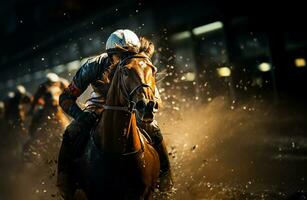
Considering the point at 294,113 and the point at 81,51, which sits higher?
the point at 81,51

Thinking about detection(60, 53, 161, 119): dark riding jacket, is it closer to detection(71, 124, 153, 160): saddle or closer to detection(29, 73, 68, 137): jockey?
detection(71, 124, 153, 160): saddle

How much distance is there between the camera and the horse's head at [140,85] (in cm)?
420

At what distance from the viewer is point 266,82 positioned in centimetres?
1631

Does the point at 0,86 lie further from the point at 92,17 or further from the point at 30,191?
the point at 30,191

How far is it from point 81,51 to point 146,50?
17.8 m

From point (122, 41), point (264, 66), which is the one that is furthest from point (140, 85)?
point (264, 66)

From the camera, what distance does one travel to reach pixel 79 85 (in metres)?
5.58

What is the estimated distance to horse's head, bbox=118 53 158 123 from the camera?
420 centimetres

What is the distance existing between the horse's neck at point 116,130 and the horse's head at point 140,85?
187 mm

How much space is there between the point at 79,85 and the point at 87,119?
0.49m

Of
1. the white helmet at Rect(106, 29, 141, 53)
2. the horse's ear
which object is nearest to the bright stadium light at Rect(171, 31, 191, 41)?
the white helmet at Rect(106, 29, 141, 53)

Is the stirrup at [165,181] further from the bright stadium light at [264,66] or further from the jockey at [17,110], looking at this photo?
the bright stadium light at [264,66]

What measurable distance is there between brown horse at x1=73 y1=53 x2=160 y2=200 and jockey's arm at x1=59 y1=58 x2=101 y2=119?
0.49 meters

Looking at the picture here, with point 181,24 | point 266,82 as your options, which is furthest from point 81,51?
point 266,82
